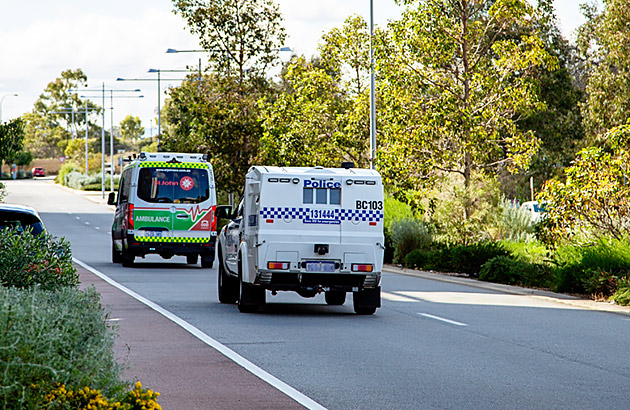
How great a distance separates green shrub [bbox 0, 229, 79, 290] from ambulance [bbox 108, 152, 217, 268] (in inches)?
649

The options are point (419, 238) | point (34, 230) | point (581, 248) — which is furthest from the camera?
point (419, 238)

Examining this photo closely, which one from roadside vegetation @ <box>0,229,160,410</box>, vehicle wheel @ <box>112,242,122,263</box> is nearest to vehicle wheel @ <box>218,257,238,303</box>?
roadside vegetation @ <box>0,229,160,410</box>

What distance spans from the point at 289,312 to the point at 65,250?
6.49m

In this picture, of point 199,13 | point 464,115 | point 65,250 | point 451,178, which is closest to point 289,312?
point 65,250

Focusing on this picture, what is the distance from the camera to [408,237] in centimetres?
2992

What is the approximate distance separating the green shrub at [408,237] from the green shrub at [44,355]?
23.8m

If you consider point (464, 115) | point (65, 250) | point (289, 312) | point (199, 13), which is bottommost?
point (289, 312)

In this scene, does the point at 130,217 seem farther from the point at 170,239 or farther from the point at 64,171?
the point at 64,171

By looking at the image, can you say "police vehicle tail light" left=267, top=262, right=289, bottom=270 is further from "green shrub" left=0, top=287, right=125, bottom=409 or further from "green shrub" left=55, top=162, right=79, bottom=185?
"green shrub" left=55, top=162, right=79, bottom=185

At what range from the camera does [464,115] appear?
1098 inches

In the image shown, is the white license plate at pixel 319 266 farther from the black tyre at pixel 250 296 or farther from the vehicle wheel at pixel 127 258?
the vehicle wheel at pixel 127 258

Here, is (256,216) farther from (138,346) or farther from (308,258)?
(138,346)

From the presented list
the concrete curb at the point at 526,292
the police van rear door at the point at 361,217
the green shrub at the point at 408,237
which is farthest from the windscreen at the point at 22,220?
the green shrub at the point at 408,237

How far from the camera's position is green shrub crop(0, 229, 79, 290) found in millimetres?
9922
